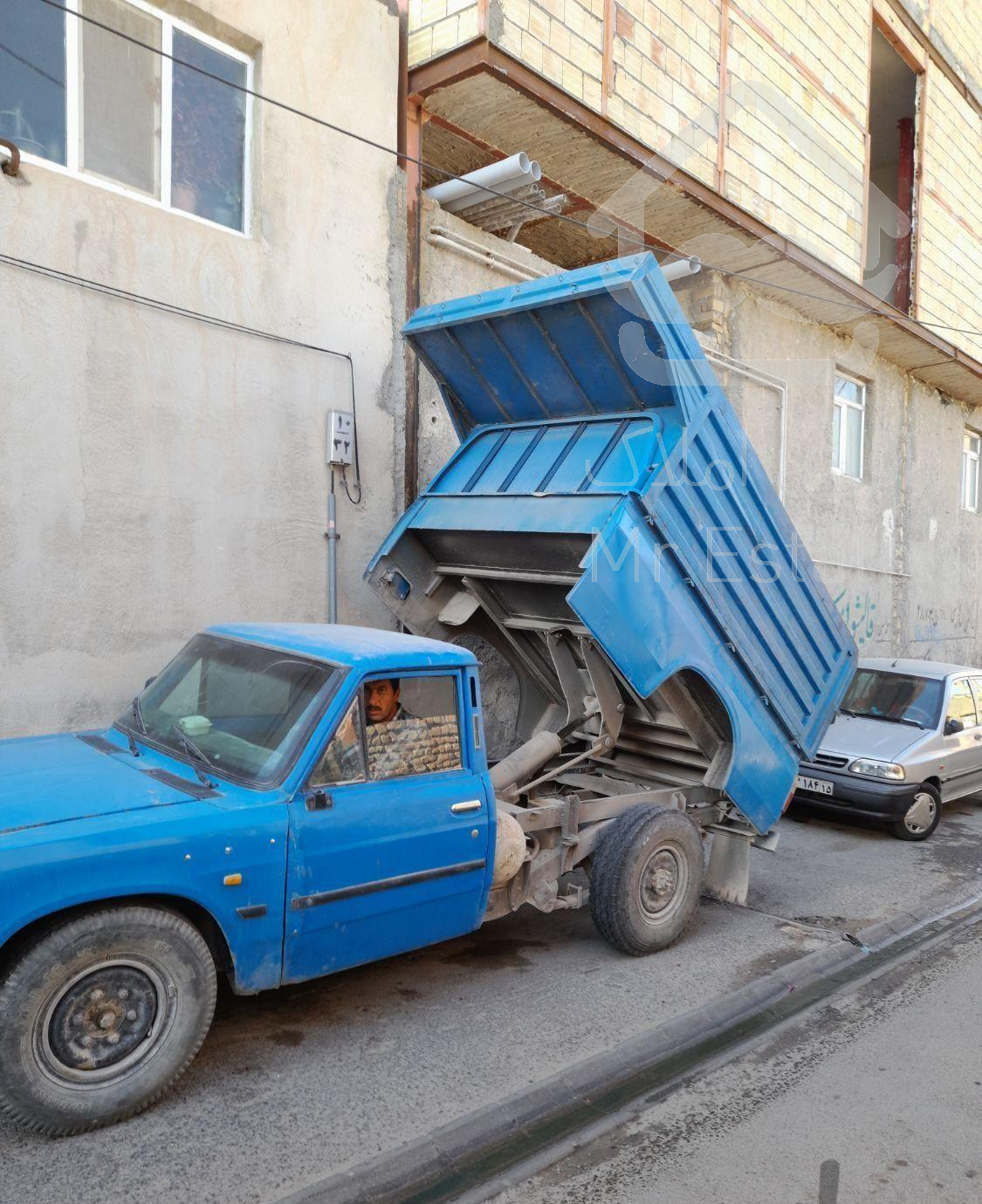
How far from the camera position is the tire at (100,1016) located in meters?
3.11

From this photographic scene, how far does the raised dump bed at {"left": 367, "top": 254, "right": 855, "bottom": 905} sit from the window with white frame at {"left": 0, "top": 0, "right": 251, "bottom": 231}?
81.1 inches

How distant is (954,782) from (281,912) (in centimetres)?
694

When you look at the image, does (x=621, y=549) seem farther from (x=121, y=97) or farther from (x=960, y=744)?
(x=960, y=744)

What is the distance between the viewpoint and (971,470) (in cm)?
1802

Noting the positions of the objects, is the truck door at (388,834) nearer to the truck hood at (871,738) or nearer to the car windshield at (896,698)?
the truck hood at (871,738)

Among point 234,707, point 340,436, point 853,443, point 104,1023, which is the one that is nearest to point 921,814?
point 340,436

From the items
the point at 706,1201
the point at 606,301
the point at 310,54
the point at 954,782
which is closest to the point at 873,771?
the point at 954,782

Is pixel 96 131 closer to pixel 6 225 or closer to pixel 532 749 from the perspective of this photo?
pixel 6 225

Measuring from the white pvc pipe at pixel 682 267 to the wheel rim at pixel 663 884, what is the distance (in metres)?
6.46

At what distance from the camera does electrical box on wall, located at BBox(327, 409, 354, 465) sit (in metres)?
7.34

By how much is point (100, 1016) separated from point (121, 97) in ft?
19.2

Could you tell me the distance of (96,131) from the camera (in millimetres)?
6227

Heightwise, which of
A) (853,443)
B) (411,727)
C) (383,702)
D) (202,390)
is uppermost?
(853,443)

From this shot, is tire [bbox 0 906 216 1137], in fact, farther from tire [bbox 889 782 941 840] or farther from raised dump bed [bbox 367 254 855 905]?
tire [bbox 889 782 941 840]
